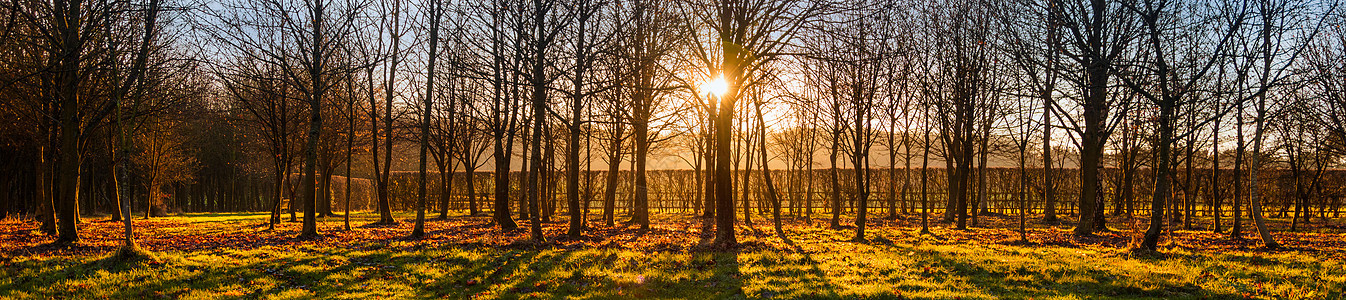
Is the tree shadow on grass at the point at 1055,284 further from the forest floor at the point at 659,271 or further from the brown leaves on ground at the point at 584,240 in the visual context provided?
the brown leaves on ground at the point at 584,240

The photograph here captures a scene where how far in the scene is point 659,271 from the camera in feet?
27.0

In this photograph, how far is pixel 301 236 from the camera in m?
13.3

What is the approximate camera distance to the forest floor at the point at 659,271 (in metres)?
6.86

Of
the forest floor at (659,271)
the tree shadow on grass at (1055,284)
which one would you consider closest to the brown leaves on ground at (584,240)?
the forest floor at (659,271)

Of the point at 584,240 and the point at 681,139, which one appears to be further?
the point at 681,139

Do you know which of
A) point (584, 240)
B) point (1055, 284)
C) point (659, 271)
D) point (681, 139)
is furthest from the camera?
point (681, 139)

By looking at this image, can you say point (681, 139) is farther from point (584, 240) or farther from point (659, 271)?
point (659, 271)

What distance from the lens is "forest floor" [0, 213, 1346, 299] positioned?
22.5 feet

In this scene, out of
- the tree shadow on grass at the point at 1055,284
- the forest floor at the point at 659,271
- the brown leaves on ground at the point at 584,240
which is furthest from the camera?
the brown leaves on ground at the point at 584,240

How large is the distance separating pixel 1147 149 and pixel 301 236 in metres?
27.3

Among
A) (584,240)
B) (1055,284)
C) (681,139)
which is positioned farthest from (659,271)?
(681,139)

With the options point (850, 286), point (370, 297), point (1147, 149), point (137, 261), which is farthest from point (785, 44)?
point (1147, 149)

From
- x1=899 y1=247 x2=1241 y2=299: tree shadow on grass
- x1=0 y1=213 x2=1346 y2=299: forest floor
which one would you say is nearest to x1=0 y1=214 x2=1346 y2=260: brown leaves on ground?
x1=0 y1=213 x2=1346 y2=299: forest floor

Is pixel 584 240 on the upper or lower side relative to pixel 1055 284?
lower
